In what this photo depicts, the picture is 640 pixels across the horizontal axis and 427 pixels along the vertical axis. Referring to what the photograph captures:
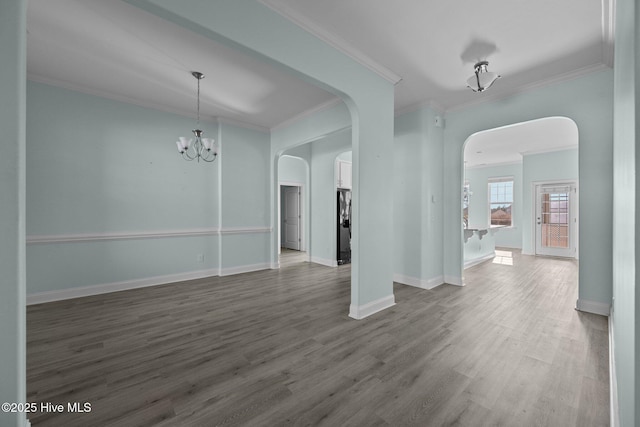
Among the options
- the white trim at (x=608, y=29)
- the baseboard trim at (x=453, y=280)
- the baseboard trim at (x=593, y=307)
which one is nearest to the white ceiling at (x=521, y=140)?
the white trim at (x=608, y=29)

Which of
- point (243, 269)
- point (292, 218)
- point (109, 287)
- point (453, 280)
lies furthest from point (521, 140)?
point (109, 287)

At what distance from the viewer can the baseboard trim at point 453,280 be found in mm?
4276

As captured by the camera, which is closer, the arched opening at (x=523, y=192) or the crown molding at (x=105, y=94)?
the crown molding at (x=105, y=94)

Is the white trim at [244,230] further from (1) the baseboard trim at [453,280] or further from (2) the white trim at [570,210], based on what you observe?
(2) the white trim at [570,210]

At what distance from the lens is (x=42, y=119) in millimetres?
3486

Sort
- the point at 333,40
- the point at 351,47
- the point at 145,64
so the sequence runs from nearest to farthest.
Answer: the point at 333,40, the point at 351,47, the point at 145,64

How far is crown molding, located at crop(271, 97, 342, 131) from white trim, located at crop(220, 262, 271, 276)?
9.45 feet

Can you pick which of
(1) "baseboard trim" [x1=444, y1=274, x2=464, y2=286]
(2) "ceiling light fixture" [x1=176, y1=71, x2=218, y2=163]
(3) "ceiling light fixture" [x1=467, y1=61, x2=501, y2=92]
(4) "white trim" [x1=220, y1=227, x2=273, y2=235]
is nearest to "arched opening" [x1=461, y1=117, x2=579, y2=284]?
(1) "baseboard trim" [x1=444, y1=274, x2=464, y2=286]

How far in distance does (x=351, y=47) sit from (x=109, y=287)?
462cm

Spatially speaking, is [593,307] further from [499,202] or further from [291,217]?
[291,217]

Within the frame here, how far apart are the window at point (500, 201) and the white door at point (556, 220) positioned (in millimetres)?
1243

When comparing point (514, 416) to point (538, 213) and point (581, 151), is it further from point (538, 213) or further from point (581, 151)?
point (538, 213)

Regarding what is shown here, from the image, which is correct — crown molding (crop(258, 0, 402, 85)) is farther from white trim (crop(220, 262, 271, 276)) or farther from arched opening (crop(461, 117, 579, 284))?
white trim (crop(220, 262, 271, 276))

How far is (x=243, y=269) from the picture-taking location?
5.29m
